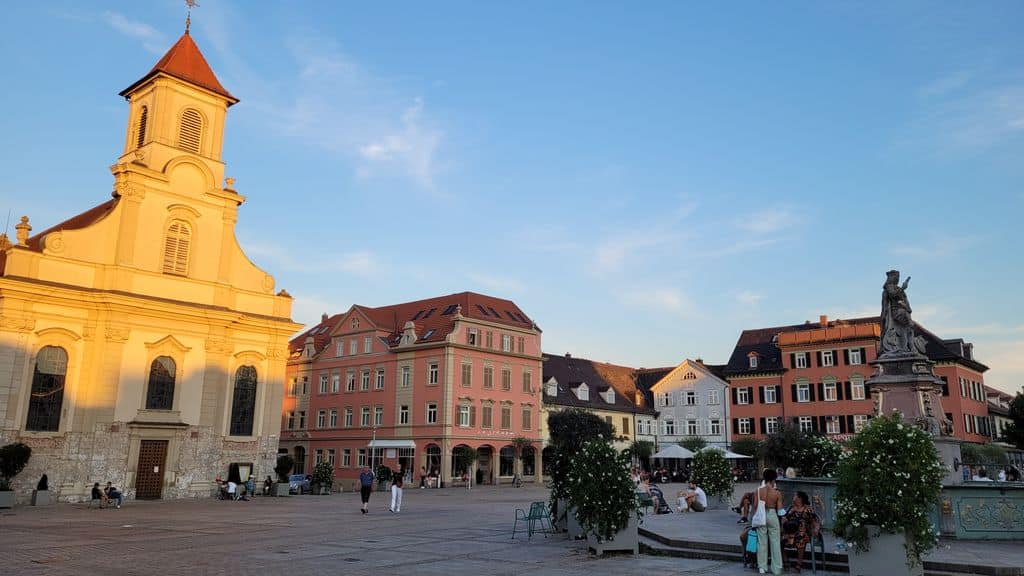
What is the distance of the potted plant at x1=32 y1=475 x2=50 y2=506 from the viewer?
30.8m

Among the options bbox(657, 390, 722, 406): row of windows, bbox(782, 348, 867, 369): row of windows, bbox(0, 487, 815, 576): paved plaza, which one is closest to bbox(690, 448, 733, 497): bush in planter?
bbox(0, 487, 815, 576): paved plaza

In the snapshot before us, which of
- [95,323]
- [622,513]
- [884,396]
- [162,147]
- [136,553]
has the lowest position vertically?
[136,553]

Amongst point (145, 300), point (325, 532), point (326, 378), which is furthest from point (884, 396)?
point (326, 378)

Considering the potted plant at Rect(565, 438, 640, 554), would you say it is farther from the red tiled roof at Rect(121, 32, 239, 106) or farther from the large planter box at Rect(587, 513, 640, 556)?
the red tiled roof at Rect(121, 32, 239, 106)

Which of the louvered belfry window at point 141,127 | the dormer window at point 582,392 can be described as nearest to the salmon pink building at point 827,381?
the dormer window at point 582,392

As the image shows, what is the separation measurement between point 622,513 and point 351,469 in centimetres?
4747

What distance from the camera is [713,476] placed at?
2661cm

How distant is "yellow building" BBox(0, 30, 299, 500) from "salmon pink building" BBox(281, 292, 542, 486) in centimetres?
1671

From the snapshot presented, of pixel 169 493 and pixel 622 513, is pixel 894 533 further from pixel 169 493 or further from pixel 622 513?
pixel 169 493

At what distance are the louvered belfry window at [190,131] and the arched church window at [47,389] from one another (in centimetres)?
1228

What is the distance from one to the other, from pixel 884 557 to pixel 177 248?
115 feet

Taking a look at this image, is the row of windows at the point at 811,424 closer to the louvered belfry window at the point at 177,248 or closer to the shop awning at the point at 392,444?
the shop awning at the point at 392,444

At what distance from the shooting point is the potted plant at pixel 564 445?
59.3ft

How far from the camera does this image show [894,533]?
11250mm
